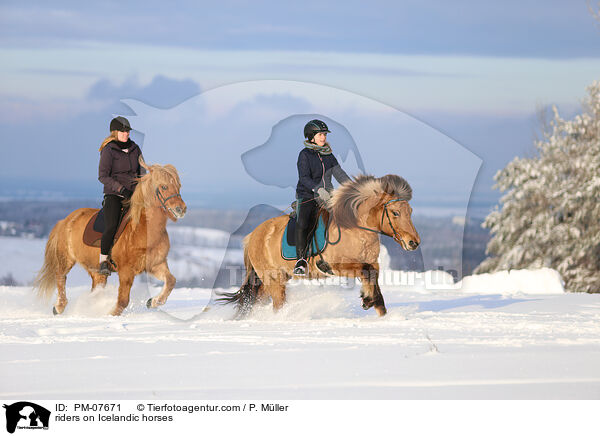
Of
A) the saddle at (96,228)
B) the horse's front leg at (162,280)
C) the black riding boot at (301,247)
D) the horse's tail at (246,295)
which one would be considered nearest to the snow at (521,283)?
the horse's tail at (246,295)

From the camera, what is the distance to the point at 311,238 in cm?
938

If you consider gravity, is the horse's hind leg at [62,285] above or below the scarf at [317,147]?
below

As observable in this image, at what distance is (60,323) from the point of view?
9305 mm

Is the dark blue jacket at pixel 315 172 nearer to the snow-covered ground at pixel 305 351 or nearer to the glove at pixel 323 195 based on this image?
the glove at pixel 323 195

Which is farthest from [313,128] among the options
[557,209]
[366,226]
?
[557,209]

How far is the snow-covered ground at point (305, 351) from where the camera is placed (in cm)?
552

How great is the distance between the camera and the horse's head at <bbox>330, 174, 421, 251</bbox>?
8.77 metres

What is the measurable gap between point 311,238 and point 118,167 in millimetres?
2649

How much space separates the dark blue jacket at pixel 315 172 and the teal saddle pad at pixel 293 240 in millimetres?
415

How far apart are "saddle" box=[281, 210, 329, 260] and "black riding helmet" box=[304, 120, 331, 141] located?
0.93 metres

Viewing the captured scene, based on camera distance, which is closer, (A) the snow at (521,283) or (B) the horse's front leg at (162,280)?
(B) the horse's front leg at (162,280)

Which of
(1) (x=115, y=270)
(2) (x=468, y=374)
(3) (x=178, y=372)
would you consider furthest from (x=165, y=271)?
(2) (x=468, y=374)

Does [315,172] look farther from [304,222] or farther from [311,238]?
[311,238]

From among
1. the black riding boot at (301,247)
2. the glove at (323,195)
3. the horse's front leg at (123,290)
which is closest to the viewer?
the glove at (323,195)
